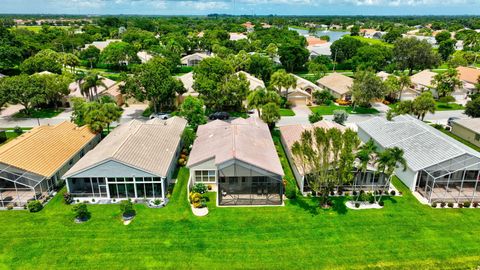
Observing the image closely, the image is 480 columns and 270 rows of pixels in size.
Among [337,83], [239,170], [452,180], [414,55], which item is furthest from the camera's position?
[414,55]

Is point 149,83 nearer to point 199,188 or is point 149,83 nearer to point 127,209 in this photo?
point 199,188

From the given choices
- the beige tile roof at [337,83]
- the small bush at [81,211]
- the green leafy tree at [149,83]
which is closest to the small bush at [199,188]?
the small bush at [81,211]

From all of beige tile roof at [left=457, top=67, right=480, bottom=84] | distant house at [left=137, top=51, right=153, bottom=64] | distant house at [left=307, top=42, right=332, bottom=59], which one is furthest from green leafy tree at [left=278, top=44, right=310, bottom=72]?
distant house at [left=137, top=51, right=153, bottom=64]

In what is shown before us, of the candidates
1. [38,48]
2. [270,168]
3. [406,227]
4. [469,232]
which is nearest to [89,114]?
[270,168]

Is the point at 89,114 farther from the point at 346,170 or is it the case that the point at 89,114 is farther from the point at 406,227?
the point at 406,227

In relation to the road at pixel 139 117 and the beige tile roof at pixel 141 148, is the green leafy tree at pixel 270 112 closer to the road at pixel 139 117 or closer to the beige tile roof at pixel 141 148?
the road at pixel 139 117

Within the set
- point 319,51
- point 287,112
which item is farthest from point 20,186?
point 319,51
